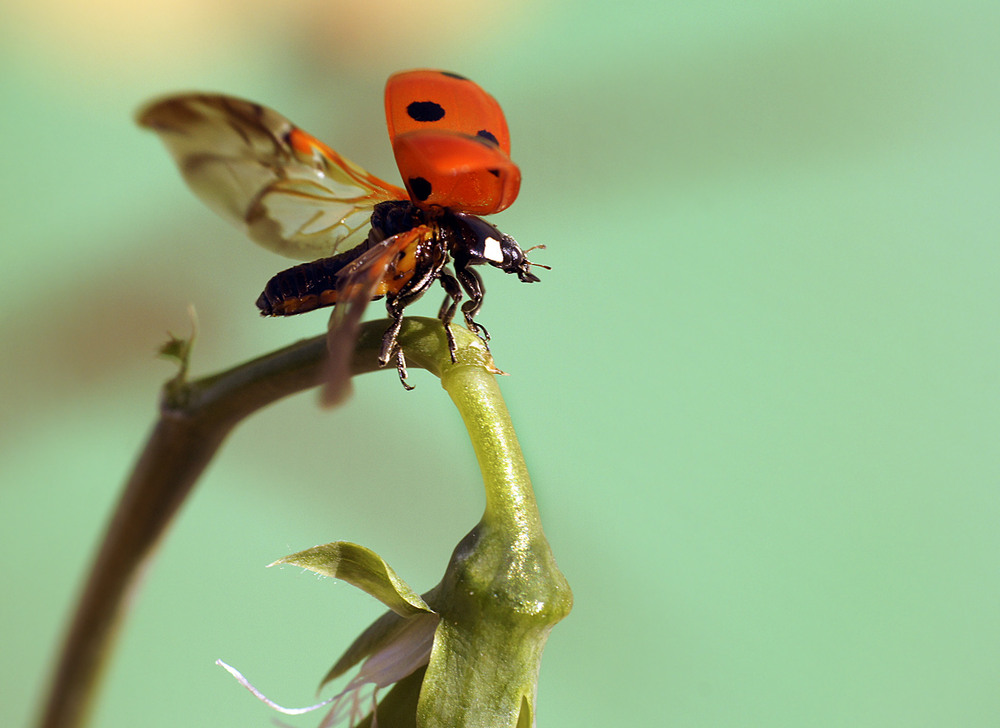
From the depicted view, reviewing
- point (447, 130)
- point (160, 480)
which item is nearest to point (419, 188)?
point (447, 130)

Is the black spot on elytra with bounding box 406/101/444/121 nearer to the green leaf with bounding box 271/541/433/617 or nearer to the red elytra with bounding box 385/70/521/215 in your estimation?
the red elytra with bounding box 385/70/521/215

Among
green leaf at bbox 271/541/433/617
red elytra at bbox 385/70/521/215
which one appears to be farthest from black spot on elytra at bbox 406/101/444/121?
green leaf at bbox 271/541/433/617

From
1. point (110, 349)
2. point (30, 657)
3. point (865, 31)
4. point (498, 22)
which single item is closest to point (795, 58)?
point (865, 31)

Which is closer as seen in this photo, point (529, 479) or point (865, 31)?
point (529, 479)

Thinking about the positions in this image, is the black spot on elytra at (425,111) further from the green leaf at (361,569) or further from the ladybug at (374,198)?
the green leaf at (361,569)

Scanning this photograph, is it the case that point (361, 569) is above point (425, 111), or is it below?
below

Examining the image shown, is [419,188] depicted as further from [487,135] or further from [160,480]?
[160,480]

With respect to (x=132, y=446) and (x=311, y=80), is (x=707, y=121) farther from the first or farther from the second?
(x=132, y=446)
